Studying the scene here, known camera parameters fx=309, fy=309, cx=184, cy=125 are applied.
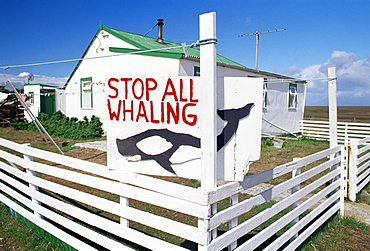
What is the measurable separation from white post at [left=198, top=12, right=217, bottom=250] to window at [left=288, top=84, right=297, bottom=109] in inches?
602

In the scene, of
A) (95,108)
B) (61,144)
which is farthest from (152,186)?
(95,108)

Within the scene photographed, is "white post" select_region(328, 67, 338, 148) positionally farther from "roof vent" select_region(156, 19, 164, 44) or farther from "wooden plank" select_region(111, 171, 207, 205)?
"roof vent" select_region(156, 19, 164, 44)

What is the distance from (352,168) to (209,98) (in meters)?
4.37

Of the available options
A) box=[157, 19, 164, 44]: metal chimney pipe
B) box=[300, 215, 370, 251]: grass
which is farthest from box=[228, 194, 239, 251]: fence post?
box=[157, 19, 164, 44]: metal chimney pipe

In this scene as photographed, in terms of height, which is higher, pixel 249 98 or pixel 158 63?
pixel 158 63

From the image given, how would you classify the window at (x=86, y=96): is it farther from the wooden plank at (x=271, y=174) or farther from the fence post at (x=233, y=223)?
the fence post at (x=233, y=223)

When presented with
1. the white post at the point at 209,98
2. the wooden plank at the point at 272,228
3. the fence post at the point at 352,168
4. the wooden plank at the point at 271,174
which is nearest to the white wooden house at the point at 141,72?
the fence post at the point at 352,168

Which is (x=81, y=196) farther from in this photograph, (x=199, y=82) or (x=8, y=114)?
(x=8, y=114)

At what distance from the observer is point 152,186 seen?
2471 millimetres

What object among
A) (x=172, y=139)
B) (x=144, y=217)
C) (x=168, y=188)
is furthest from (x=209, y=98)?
(x=144, y=217)

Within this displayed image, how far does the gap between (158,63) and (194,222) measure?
748 centimetres

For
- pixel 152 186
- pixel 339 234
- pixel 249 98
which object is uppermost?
pixel 249 98

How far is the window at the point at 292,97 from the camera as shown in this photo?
1656cm

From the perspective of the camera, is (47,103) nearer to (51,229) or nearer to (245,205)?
(51,229)
